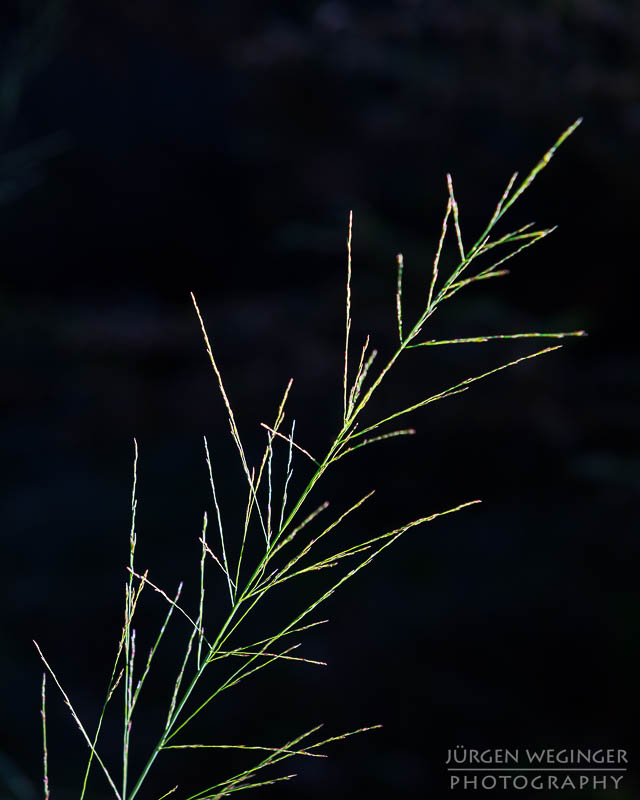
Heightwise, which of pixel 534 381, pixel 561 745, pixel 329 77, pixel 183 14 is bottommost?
pixel 561 745

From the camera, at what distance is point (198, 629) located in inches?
23.3

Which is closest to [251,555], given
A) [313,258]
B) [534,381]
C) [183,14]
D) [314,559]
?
[314,559]

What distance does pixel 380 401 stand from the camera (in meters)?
4.23

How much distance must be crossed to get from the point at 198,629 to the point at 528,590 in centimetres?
323

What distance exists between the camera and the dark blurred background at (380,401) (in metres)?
3.26

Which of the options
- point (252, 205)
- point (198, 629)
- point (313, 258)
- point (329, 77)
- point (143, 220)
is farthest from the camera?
point (143, 220)

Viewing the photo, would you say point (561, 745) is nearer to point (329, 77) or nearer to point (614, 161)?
point (614, 161)

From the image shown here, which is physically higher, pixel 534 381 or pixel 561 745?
pixel 534 381

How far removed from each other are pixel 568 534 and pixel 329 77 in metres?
2.80

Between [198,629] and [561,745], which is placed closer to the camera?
[198,629]

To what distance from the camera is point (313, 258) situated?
5609mm

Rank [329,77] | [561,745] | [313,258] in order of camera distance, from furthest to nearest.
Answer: [313,258]
[329,77]
[561,745]

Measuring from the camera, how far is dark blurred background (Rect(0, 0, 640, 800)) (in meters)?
3.26

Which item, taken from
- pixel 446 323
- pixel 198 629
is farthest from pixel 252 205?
pixel 198 629
